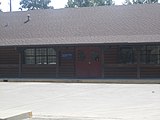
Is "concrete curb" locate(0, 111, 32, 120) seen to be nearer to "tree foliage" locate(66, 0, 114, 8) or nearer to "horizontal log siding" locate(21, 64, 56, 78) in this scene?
"horizontal log siding" locate(21, 64, 56, 78)

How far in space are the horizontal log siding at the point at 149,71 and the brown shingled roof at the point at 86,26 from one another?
2.02m

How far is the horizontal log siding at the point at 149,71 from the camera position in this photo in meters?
27.2

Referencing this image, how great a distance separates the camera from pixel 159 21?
28.6 metres

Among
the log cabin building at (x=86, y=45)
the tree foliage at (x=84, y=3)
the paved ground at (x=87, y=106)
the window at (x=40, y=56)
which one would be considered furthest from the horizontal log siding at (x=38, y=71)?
the tree foliage at (x=84, y=3)

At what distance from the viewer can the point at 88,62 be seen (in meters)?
29.2

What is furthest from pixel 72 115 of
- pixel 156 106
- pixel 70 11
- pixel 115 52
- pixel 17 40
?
pixel 70 11

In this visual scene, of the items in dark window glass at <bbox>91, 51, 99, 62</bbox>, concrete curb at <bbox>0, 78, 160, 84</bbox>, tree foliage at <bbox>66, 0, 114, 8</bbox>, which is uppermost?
tree foliage at <bbox>66, 0, 114, 8</bbox>

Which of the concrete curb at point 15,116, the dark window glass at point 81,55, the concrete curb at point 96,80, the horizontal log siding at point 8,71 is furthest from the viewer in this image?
the horizontal log siding at point 8,71

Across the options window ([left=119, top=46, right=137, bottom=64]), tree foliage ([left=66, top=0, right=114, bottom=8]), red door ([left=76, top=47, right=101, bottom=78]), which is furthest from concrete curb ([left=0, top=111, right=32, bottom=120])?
tree foliage ([left=66, top=0, right=114, bottom=8])

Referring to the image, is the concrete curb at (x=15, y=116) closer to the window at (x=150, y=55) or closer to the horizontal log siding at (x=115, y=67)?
the horizontal log siding at (x=115, y=67)

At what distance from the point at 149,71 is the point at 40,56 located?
7.97 metres

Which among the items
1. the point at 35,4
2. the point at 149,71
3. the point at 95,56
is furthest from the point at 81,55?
the point at 35,4

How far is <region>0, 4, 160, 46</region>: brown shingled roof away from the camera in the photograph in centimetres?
2758

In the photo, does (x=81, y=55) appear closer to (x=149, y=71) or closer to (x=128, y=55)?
(x=128, y=55)
